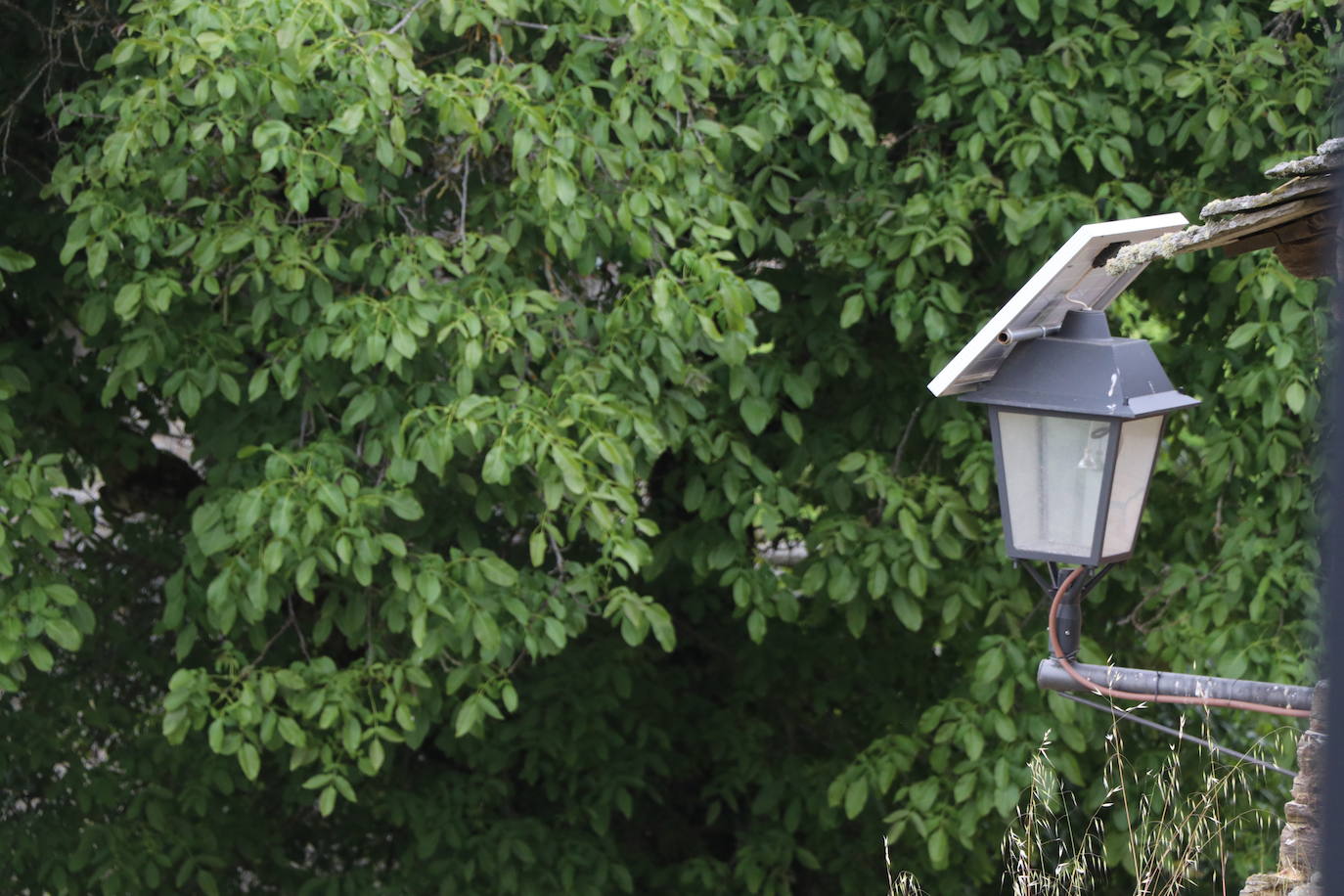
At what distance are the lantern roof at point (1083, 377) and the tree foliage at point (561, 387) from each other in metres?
1.61

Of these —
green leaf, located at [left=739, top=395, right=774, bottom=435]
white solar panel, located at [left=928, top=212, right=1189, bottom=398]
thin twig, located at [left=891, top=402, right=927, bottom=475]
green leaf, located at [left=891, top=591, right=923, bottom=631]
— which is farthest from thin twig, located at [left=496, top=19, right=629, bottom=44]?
white solar panel, located at [left=928, top=212, right=1189, bottom=398]

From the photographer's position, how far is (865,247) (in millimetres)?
4758

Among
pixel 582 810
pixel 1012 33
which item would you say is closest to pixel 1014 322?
pixel 1012 33

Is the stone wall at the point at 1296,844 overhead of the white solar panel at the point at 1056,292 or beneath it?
beneath

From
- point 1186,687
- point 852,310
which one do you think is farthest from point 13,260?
point 1186,687

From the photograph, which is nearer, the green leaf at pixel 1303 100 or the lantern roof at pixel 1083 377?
the lantern roof at pixel 1083 377

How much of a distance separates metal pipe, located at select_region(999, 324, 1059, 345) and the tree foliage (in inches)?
64.1

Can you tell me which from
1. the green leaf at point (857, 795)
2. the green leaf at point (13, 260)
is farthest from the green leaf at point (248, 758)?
the green leaf at point (857, 795)

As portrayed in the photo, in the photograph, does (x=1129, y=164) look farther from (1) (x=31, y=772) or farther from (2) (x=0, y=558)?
(1) (x=31, y=772)

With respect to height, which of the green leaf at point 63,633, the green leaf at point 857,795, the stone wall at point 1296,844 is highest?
the stone wall at point 1296,844

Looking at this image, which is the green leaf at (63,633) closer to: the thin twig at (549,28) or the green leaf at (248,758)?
the green leaf at (248,758)

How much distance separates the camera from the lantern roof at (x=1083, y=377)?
2240mm

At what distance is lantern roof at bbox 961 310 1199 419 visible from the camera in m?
2.24

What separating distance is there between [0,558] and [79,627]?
28.1 inches
